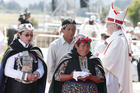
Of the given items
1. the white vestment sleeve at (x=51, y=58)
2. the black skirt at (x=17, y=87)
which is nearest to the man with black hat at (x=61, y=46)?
the white vestment sleeve at (x=51, y=58)

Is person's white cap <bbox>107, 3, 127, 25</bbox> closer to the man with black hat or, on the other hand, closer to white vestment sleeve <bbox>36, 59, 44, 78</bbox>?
the man with black hat

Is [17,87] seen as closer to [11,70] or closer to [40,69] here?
[11,70]

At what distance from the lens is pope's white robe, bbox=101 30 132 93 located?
653 cm

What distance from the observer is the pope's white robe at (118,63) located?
653cm

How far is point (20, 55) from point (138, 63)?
732 centimetres

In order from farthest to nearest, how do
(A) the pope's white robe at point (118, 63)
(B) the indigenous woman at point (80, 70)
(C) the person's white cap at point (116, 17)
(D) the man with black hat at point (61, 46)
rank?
(C) the person's white cap at point (116, 17), (A) the pope's white robe at point (118, 63), (D) the man with black hat at point (61, 46), (B) the indigenous woman at point (80, 70)

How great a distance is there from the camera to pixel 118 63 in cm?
659

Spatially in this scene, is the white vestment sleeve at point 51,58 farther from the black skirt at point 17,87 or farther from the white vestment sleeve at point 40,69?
the black skirt at point 17,87

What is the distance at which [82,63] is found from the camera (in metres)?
5.15

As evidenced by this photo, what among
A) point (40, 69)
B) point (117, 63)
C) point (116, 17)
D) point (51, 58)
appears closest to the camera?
point (40, 69)

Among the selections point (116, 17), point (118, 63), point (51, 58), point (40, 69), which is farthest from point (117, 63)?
point (40, 69)

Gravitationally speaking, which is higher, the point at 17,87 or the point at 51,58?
the point at 51,58

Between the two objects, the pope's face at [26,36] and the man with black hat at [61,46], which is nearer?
the pope's face at [26,36]

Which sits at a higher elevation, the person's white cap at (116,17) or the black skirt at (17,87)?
the person's white cap at (116,17)
